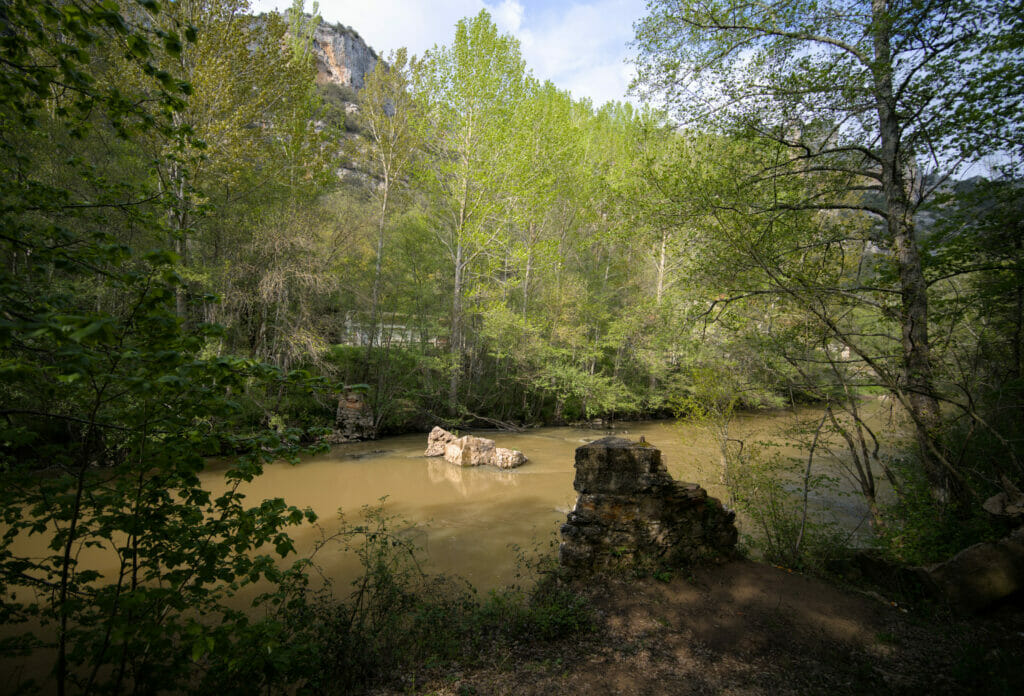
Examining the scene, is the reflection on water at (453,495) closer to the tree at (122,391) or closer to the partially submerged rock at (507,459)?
the partially submerged rock at (507,459)

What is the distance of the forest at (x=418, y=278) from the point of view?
87.6 inches

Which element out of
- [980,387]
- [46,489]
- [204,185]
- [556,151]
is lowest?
[46,489]

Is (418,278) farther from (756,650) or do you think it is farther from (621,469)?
(756,650)

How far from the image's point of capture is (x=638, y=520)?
17.0 ft

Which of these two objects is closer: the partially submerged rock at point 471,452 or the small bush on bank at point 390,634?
the small bush on bank at point 390,634

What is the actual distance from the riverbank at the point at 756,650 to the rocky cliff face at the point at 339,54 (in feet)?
202

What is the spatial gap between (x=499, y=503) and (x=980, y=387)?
792 cm

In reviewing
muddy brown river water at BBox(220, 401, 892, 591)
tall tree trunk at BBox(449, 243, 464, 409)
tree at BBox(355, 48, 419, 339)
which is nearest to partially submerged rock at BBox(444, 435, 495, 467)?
muddy brown river water at BBox(220, 401, 892, 591)

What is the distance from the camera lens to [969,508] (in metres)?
5.00

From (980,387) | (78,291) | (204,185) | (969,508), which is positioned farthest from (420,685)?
(204,185)

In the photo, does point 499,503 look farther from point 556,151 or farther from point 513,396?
point 556,151

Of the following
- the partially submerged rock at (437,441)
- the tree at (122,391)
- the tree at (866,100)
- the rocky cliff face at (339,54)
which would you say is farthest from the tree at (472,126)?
the rocky cliff face at (339,54)

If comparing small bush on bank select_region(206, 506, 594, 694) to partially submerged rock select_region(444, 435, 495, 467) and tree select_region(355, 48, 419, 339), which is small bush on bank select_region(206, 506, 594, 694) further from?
tree select_region(355, 48, 419, 339)

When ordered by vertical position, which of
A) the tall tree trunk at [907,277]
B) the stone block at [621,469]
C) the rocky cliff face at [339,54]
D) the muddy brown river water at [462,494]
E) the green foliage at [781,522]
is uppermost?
the rocky cliff face at [339,54]
